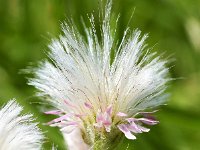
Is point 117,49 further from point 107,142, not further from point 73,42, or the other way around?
point 107,142

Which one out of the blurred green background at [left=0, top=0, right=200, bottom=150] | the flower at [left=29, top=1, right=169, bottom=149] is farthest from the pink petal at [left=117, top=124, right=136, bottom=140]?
the blurred green background at [left=0, top=0, right=200, bottom=150]

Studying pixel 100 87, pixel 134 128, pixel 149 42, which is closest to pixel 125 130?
pixel 134 128

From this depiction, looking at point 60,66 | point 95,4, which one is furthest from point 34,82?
point 95,4

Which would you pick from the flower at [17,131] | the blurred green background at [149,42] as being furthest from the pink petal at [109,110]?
the blurred green background at [149,42]

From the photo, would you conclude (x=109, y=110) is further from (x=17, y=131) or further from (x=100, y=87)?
(x=17, y=131)

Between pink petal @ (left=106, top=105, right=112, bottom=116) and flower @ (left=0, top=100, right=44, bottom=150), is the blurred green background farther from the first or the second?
flower @ (left=0, top=100, right=44, bottom=150)

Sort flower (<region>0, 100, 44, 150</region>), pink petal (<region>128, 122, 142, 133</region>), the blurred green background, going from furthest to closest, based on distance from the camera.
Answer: the blurred green background < pink petal (<region>128, 122, 142, 133</region>) < flower (<region>0, 100, 44, 150</region>)
